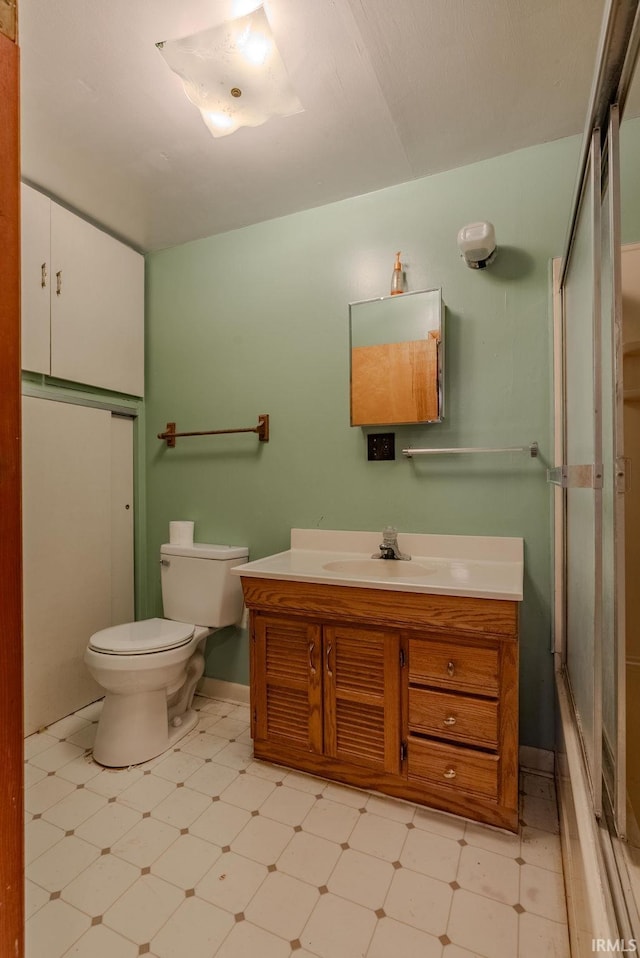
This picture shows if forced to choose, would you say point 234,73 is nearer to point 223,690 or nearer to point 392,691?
point 392,691

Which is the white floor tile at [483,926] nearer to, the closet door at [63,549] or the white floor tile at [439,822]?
the white floor tile at [439,822]

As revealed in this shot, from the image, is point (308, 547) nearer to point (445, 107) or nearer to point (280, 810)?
point (280, 810)

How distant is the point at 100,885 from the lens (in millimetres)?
1173

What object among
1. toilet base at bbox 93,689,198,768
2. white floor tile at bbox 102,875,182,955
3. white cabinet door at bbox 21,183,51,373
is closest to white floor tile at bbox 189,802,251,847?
white floor tile at bbox 102,875,182,955

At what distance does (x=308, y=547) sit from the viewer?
1.98 metres

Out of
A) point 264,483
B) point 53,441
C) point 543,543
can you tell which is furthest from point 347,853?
point 53,441

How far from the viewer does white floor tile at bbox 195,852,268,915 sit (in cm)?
112

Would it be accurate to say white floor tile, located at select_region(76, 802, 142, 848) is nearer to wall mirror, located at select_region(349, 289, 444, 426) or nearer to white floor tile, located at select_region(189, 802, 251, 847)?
white floor tile, located at select_region(189, 802, 251, 847)

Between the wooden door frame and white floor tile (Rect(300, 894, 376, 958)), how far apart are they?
0.75m

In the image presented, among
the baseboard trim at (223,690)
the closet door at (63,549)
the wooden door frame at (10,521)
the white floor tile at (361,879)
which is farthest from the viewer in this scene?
the baseboard trim at (223,690)

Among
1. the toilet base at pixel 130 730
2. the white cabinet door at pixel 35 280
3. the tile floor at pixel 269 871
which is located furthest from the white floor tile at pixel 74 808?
the white cabinet door at pixel 35 280

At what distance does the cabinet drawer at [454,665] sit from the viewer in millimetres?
1307

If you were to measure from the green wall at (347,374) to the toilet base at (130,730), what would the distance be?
0.47 metres

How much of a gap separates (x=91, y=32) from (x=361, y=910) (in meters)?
2.40
